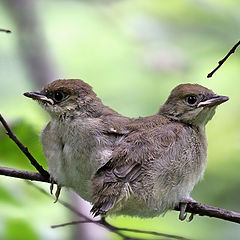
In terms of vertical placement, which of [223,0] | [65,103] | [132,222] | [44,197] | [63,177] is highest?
[223,0]

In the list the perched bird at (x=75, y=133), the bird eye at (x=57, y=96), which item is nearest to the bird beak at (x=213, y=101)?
the perched bird at (x=75, y=133)

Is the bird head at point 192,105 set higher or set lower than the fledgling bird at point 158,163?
higher

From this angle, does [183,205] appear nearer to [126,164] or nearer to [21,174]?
[126,164]

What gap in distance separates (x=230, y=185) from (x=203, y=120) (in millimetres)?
1190

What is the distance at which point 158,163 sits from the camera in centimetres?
445

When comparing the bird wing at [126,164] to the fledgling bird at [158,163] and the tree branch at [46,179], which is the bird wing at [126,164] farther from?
the tree branch at [46,179]

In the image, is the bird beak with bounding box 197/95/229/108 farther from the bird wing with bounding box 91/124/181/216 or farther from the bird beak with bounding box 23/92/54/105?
the bird beak with bounding box 23/92/54/105

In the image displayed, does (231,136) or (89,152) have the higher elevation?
(89,152)

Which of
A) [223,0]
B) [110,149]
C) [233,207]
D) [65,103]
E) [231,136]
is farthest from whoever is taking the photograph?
[231,136]

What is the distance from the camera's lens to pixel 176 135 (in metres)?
4.75

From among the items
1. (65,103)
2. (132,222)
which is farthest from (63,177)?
(132,222)

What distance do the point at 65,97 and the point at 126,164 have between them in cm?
77

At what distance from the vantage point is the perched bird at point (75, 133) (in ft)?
14.8

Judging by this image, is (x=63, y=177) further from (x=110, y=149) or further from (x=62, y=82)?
(x=62, y=82)
